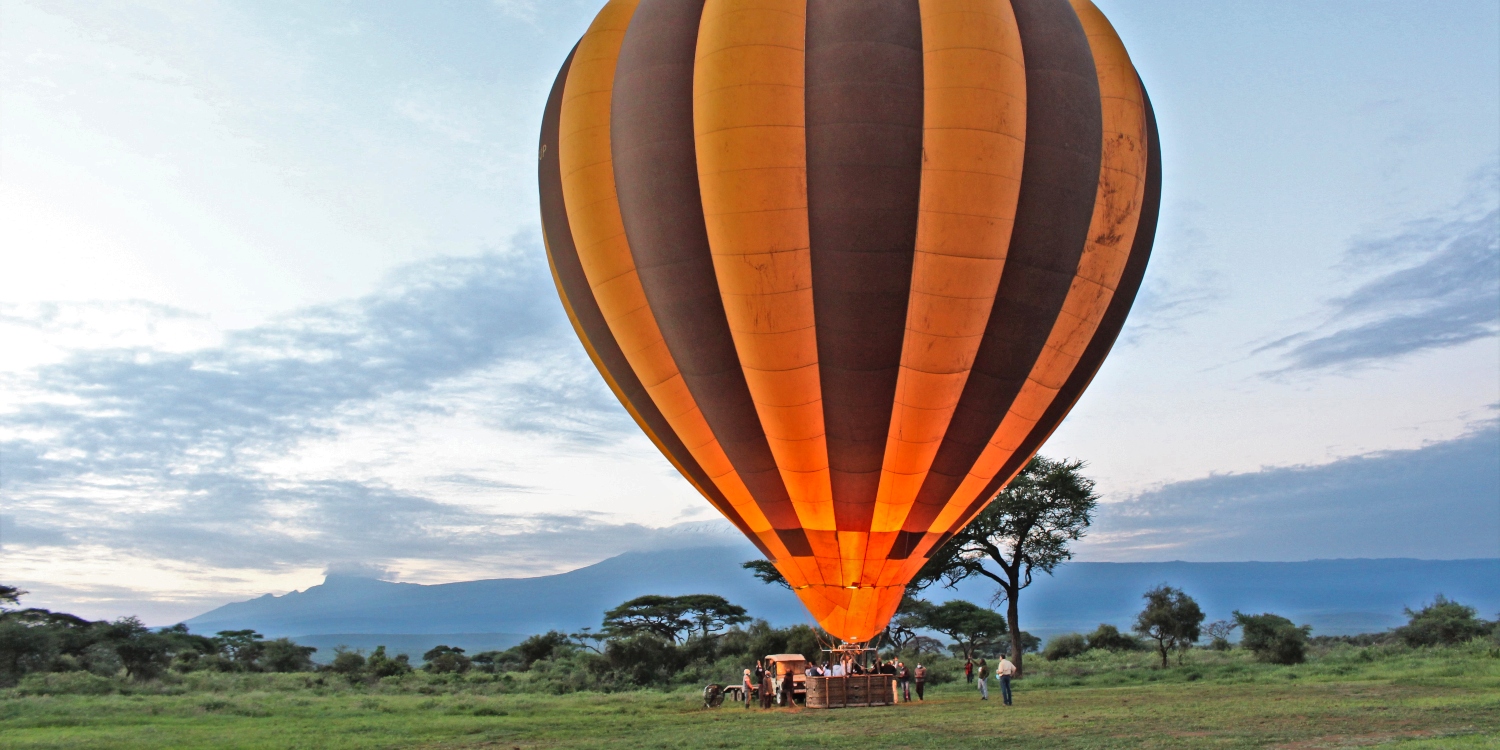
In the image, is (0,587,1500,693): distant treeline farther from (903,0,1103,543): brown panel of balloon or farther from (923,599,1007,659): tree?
(903,0,1103,543): brown panel of balloon

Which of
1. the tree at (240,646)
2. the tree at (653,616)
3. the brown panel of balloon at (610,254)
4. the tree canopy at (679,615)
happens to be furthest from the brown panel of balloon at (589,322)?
the tree canopy at (679,615)

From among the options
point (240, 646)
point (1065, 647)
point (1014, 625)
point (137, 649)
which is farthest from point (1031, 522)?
point (240, 646)

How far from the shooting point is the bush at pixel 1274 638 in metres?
33.8

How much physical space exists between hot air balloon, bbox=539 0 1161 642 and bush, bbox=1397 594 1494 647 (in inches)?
1131

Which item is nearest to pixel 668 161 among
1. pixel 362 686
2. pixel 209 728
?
pixel 209 728

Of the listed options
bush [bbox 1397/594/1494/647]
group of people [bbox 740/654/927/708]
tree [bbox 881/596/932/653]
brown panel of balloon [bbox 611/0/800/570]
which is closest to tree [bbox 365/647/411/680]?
group of people [bbox 740/654/927/708]

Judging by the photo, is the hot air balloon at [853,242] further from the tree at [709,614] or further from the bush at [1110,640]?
the tree at [709,614]

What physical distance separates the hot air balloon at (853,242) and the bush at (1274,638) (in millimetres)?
20703

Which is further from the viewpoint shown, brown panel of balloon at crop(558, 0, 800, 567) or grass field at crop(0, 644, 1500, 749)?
brown panel of balloon at crop(558, 0, 800, 567)

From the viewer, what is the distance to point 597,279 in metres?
18.1

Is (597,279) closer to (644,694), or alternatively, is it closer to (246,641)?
(644,694)

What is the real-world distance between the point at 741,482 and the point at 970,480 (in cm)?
419

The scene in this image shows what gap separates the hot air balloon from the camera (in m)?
15.8

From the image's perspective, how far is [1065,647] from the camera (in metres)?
49.1
